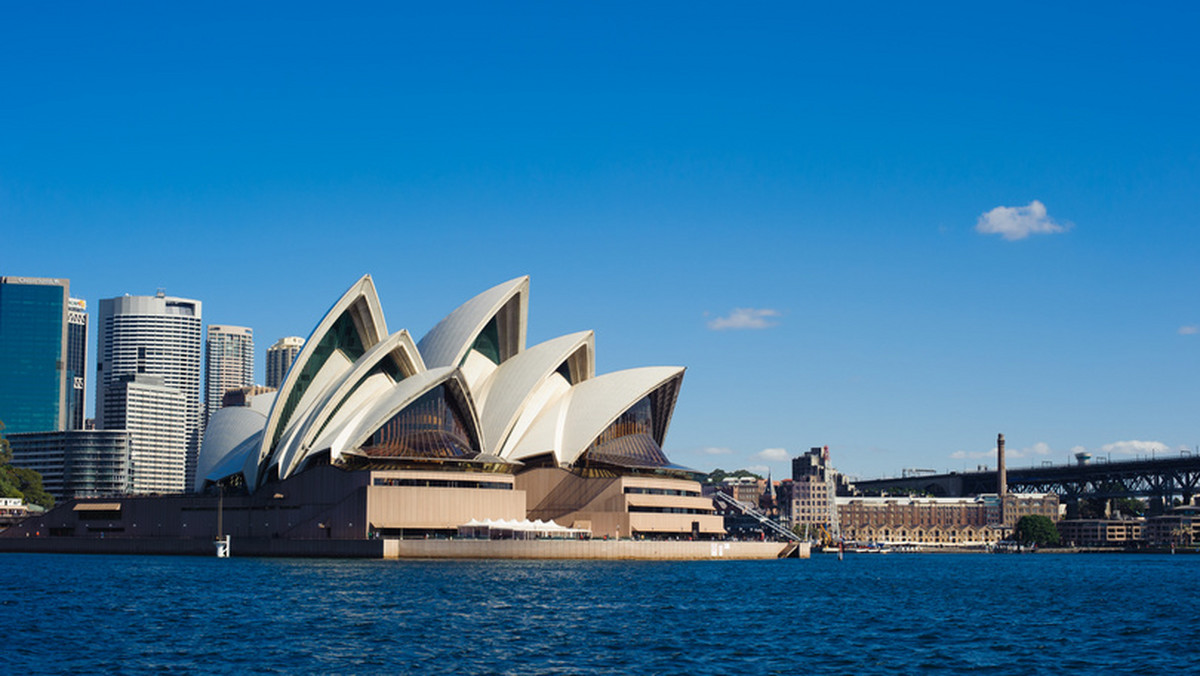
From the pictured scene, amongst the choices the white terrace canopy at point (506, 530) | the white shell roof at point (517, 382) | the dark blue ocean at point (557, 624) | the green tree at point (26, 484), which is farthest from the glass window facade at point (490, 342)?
the green tree at point (26, 484)

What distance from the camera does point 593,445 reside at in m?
98.3

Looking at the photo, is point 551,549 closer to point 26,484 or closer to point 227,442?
point 227,442

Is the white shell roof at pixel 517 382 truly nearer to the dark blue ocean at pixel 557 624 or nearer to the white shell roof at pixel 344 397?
the white shell roof at pixel 344 397

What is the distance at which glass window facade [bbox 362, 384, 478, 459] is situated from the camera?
90.7 metres

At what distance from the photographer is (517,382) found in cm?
9969

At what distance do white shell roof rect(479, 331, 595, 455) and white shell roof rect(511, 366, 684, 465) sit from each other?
1.96 metres

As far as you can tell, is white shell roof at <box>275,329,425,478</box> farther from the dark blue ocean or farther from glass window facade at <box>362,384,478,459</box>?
the dark blue ocean

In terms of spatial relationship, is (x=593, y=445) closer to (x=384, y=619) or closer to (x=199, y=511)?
(x=199, y=511)

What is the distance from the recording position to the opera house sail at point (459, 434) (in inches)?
3519

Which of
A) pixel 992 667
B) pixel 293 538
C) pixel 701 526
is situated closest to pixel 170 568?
pixel 293 538

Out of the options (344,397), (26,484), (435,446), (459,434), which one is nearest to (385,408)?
(344,397)

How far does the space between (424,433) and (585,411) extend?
13589 mm

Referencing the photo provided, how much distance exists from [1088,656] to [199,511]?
75.8 metres

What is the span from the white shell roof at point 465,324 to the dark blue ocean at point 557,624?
1099 inches
